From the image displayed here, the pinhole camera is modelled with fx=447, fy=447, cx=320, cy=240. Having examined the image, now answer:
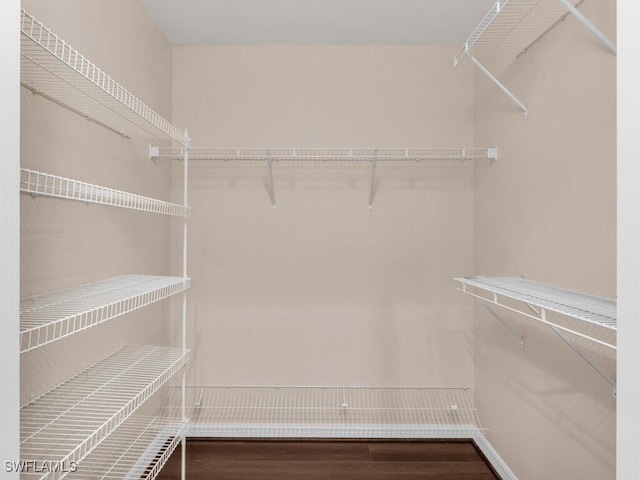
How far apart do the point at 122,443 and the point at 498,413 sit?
1.92 metres

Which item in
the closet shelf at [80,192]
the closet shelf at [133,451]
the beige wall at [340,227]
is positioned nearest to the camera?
the closet shelf at [80,192]

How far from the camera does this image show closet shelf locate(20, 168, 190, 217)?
1099 millimetres

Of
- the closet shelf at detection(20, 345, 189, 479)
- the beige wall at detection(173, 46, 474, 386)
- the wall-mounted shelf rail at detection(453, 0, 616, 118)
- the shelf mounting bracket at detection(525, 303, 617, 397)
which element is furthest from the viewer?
the beige wall at detection(173, 46, 474, 386)

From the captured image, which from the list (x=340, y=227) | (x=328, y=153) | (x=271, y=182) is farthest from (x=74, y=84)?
(x=340, y=227)

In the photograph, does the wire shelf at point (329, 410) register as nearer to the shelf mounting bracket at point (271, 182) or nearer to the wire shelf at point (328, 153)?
the shelf mounting bracket at point (271, 182)

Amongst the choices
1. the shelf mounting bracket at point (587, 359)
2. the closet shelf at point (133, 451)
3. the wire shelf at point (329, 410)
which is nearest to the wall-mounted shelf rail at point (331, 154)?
the wire shelf at point (329, 410)

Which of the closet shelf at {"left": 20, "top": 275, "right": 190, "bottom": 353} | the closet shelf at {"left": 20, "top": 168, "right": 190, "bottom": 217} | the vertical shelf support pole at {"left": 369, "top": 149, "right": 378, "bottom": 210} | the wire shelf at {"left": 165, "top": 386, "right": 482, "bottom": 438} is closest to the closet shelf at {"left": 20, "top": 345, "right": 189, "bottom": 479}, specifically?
the closet shelf at {"left": 20, "top": 275, "right": 190, "bottom": 353}

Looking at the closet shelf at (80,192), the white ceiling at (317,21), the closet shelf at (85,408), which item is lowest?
the closet shelf at (85,408)

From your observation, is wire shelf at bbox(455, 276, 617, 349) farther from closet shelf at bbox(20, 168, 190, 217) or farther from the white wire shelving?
closet shelf at bbox(20, 168, 190, 217)

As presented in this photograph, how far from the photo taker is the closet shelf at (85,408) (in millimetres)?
1284

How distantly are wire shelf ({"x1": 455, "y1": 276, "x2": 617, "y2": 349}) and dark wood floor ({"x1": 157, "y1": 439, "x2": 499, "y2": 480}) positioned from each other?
43.5 inches

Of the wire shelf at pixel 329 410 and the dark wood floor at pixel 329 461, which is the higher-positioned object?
the wire shelf at pixel 329 410

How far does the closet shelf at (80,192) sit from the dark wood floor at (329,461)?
135 centimetres

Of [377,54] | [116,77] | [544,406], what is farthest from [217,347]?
[377,54]
